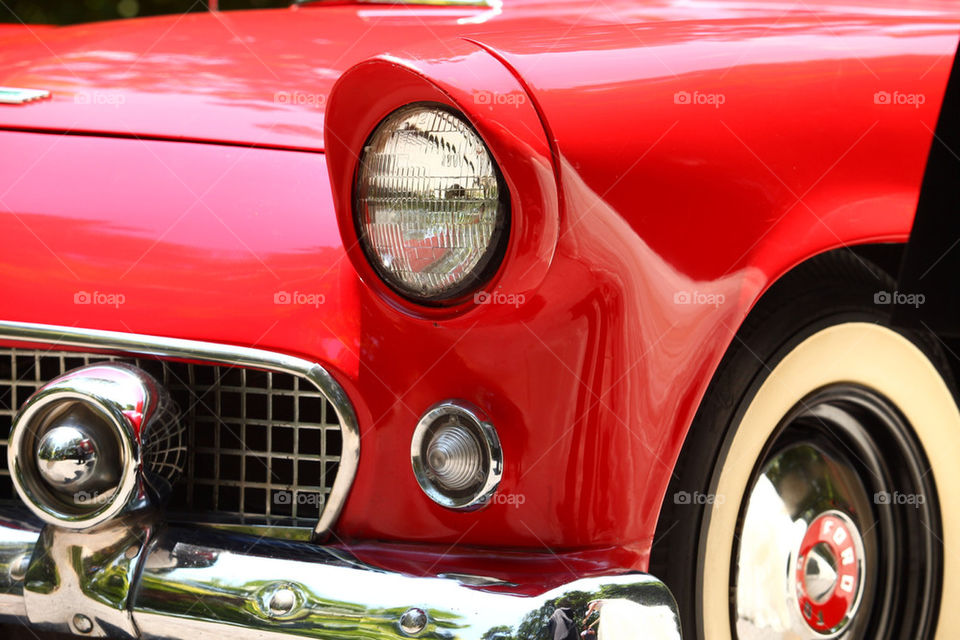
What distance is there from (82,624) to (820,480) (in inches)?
44.6

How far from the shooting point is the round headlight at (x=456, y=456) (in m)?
1.40

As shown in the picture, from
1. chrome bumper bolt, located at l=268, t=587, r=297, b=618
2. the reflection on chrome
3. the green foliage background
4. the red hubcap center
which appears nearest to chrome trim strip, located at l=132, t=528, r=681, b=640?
chrome bumper bolt, located at l=268, t=587, r=297, b=618

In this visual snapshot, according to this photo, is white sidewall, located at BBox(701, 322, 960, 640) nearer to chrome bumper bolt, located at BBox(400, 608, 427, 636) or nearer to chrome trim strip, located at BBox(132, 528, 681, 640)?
chrome trim strip, located at BBox(132, 528, 681, 640)

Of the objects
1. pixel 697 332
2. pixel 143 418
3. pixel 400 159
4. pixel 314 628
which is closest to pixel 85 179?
pixel 143 418

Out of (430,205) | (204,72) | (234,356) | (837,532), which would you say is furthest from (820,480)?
(204,72)

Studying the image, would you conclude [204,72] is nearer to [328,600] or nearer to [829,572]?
[328,600]

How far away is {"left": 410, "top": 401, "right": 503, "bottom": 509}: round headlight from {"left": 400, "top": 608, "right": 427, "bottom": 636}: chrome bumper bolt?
0.15 m

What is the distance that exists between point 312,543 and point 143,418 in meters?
0.28

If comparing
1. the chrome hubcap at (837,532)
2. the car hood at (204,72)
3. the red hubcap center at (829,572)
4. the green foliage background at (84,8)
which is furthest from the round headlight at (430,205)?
the green foliage background at (84,8)

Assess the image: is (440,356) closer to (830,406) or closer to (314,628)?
(314,628)

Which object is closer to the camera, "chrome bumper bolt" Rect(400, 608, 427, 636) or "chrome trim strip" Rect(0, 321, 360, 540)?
"chrome bumper bolt" Rect(400, 608, 427, 636)

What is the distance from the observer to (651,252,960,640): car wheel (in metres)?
1.53

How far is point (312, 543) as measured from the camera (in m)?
1.48

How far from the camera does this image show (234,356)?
146cm
